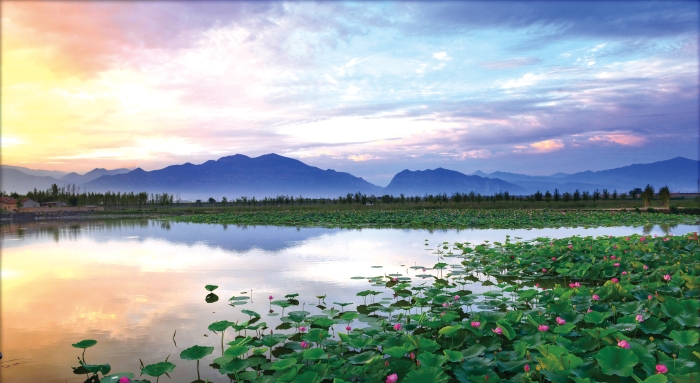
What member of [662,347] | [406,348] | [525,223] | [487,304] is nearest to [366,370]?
[406,348]

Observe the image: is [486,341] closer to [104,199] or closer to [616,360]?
[616,360]

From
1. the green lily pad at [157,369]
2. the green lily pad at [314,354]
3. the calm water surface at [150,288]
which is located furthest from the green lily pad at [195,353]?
the green lily pad at [314,354]

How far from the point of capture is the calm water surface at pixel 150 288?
444 centimetres

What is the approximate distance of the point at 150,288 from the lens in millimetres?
7598

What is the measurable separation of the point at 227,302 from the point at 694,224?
23.2 m

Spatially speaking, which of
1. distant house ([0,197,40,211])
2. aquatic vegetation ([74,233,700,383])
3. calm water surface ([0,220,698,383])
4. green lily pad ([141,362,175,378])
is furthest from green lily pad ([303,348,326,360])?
distant house ([0,197,40,211])

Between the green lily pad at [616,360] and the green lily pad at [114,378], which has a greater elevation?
the green lily pad at [616,360]

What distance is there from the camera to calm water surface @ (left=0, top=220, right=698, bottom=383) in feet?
14.6

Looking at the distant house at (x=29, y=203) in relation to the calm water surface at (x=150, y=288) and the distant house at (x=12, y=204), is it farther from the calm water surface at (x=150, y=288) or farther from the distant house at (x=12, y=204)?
the calm water surface at (x=150, y=288)

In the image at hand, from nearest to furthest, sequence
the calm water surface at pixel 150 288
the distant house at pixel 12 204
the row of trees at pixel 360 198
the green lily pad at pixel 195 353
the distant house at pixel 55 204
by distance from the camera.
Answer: the green lily pad at pixel 195 353 → the calm water surface at pixel 150 288 → the row of trees at pixel 360 198 → the distant house at pixel 12 204 → the distant house at pixel 55 204

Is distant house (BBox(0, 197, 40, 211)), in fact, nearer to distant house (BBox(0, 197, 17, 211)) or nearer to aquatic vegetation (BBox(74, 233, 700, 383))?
distant house (BBox(0, 197, 17, 211))

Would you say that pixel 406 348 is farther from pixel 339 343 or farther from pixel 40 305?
pixel 40 305

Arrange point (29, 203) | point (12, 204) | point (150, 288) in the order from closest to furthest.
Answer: point (150, 288) → point (12, 204) → point (29, 203)

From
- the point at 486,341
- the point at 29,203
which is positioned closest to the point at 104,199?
the point at 29,203
